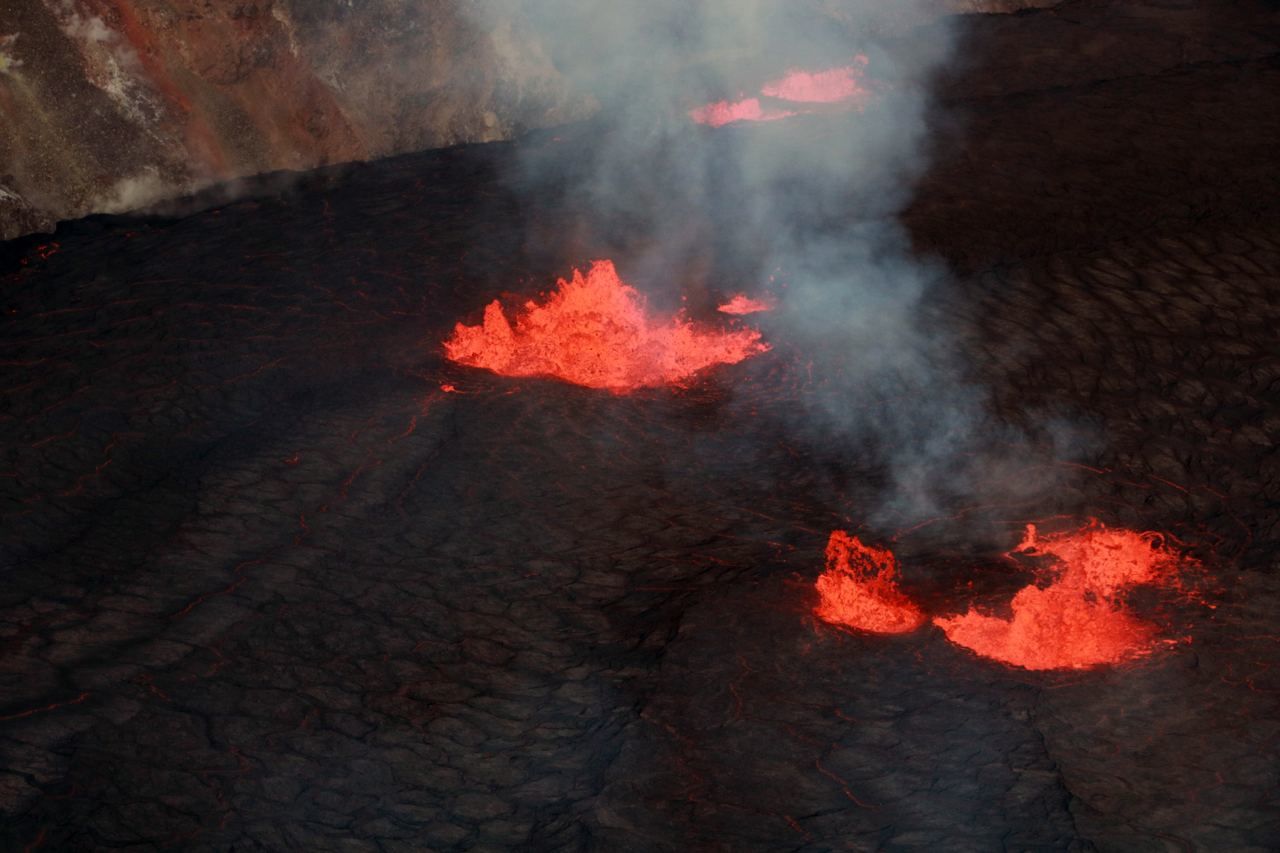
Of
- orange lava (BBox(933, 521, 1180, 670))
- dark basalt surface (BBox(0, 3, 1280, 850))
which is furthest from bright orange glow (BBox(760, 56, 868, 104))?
orange lava (BBox(933, 521, 1180, 670))

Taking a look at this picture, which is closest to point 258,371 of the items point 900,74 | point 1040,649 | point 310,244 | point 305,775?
point 310,244

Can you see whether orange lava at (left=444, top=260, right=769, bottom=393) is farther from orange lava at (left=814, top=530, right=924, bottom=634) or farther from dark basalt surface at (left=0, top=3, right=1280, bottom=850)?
orange lava at (left=814, top=530, right=924, bottom=634)

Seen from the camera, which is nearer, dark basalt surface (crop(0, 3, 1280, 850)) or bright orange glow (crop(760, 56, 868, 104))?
dark basalt surface (crop(0, 3, 1280, 850))

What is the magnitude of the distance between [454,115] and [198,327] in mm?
3956

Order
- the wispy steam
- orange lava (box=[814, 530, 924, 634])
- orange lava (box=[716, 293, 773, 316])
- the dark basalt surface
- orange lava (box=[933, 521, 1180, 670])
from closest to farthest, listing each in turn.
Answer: the dark basalt surface < orange lava (box=[933, 521, 1180, 670]) < orange lava (box=[814, 530, 924, 634]) < the wispy steam < orange lava (box=[716, 293, 773, 316])

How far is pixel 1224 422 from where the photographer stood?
5.46 m

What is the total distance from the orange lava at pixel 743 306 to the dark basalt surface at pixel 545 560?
29.3 inches

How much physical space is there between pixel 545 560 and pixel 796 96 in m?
7.07

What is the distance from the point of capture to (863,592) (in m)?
4.39

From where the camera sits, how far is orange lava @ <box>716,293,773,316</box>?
683cm

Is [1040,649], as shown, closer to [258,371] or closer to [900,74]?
[258,371]

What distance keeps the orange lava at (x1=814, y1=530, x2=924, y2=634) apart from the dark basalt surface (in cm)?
10

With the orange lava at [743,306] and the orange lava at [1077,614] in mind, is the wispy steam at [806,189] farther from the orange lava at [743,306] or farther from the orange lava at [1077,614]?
the orange lava at [1077,614]

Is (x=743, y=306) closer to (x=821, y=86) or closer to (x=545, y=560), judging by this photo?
(x=545, y=560)
